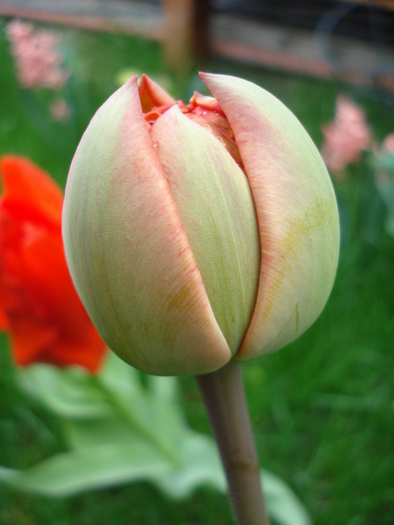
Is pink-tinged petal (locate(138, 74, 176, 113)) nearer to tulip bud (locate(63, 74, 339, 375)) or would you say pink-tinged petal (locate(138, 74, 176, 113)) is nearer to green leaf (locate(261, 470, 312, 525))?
tulip bud (locate(63, 74, 339, 375))

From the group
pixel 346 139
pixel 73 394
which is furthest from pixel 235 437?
pixel 346 139

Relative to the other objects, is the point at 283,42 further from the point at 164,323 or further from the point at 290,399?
the point at 164,323

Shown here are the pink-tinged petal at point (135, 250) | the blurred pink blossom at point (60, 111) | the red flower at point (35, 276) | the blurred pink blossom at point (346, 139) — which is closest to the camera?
the pink-tinged petal at point (135, 250)

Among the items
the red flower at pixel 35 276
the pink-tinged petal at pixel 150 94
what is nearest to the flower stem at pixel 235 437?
the pink-tinged petal at pixel 150 94

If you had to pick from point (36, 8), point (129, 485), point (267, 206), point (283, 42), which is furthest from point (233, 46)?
point (267, 206)

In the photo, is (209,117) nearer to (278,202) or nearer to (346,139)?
(278,202)

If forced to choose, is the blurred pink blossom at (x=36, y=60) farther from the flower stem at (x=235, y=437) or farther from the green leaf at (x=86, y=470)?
the flower stem at (x=235, y=437)
